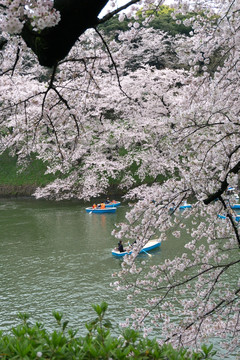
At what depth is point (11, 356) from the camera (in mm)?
2279

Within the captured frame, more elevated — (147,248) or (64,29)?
(64,29)

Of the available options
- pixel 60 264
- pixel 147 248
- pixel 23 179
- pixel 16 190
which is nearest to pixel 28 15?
pixel 60 264

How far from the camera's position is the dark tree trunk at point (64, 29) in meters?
1.80

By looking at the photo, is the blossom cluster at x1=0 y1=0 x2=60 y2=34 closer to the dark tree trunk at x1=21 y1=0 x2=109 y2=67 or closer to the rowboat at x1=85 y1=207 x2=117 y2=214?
the dark tree trunk at x1=21 y1=0 x2=109 y2=67

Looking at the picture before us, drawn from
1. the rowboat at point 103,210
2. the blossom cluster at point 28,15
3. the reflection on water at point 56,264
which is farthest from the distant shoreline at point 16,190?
the blossom cluster at point 28,15

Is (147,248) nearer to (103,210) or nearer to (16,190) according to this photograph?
(103,210)

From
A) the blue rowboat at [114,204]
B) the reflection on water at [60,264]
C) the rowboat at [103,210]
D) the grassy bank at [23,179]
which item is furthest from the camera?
the grassy bank at [23,179]

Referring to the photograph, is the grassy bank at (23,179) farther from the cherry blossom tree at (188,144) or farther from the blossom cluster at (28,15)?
the blossom cluster at (28,15)

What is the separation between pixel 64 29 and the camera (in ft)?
6.12

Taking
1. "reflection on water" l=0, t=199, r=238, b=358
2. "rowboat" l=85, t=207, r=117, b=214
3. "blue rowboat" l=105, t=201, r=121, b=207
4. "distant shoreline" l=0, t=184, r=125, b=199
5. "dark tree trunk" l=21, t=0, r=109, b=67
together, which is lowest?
"reflection on water" l=0, t=199, r=238, b=358

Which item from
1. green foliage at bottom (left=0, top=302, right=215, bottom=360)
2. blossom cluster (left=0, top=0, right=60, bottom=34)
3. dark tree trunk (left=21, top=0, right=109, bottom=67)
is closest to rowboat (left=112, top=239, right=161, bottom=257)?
green foliage at bottom (left=0, top=302, right=215, bottom=360)

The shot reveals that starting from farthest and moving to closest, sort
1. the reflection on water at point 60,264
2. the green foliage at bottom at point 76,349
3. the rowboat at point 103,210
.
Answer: the rowboat at point 103,210, the reflection on water at point 60,264, the green foliage at bottom at point 76,349

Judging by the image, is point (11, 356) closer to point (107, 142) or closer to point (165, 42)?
point (107, 142)

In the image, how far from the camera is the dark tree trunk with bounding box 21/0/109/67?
70.8 inches
